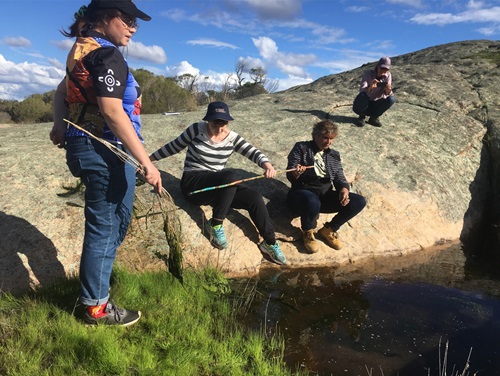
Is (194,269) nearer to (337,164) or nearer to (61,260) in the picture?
(61,260)

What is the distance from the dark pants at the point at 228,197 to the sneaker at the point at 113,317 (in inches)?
75.0

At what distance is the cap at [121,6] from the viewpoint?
8.70ft

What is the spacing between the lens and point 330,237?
5.74 meters

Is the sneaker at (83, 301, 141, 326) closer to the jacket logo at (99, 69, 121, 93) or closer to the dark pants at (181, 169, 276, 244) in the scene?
the jacket logo at (99, 69, 121, 93)

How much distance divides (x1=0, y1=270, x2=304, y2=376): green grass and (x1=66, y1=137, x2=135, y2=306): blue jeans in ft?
1.12

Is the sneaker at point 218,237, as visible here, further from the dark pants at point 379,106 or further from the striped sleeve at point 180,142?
the dark pants at point 379,106

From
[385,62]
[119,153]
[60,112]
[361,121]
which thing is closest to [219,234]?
[119,153]

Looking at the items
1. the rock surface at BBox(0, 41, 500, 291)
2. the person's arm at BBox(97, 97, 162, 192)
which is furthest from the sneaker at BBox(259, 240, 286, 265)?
the person's arm at BBox(97, 97, 162, 192)

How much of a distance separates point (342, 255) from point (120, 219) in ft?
11.7

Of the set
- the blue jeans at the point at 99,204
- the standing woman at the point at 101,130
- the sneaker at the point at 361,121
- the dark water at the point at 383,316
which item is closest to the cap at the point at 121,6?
the standing woman at the point at 101,130

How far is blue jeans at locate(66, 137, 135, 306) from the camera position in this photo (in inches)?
114

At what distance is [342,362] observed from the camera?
133 inches

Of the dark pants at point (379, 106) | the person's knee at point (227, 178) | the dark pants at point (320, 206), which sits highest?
the dark pants at point (379, 106)

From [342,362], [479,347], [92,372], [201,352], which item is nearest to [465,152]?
[479,347]
